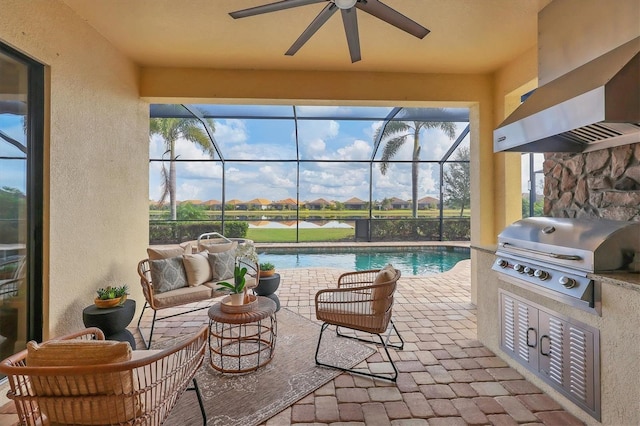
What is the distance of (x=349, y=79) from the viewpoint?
3.92m

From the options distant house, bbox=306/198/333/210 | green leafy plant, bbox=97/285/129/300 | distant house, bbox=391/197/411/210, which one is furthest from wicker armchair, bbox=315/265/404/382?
distant house, bbox=391/197/411/210

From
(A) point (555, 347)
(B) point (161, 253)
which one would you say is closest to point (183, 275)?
(B) point (161, 253)

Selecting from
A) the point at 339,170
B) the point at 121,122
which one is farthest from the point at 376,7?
the point at 339,170

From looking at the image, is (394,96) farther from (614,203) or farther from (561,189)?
(614,203)

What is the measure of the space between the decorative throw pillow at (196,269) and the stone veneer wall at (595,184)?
376 cm

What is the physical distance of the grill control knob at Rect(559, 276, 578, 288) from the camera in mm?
1868

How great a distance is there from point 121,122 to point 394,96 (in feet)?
A: 11.2

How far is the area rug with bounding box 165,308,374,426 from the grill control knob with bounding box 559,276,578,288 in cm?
164

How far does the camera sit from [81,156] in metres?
2.85

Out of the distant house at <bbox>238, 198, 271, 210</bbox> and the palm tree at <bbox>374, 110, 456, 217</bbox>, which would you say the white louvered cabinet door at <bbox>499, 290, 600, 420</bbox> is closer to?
the palm tree at <bbox>374, 110, 456, 217</bbox>

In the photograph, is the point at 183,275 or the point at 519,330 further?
the point at 183,275

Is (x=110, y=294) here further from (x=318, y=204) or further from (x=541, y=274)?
(x=318, y=204)

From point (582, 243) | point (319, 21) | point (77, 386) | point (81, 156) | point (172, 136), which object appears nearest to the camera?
point (77, 386)

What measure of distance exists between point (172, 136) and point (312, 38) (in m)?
9.88
